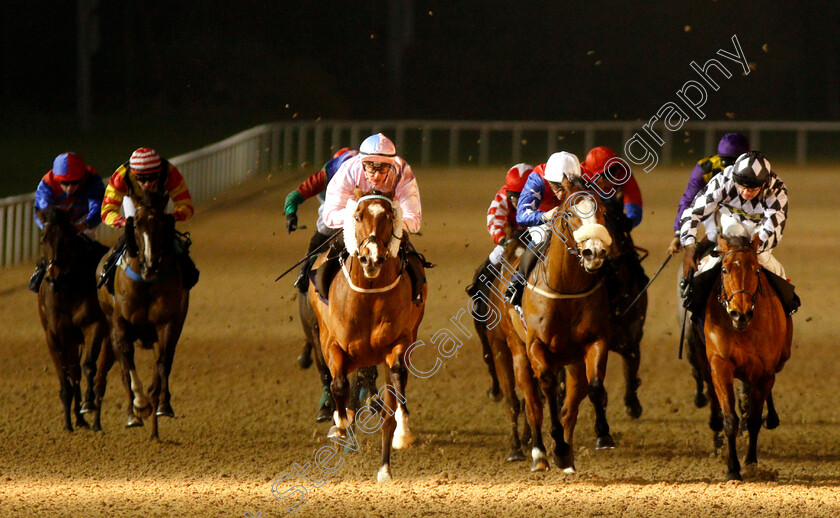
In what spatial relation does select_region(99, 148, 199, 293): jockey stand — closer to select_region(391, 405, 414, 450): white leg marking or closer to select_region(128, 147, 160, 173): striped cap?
select_region(128, 147, 160, 173): striped cap

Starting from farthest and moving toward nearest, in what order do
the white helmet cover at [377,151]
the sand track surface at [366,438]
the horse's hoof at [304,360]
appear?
the horse's hoof at [304,360] → the white helmet cover at [377,151] → the sand track surface at [366,438]

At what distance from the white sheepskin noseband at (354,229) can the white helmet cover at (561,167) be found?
0.85m

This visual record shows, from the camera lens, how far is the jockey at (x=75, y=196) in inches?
327

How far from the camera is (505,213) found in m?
8.12

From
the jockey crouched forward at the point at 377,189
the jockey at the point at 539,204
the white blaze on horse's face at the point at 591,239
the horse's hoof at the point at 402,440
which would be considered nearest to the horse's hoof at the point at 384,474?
the horse's hoof at the point at 402,440

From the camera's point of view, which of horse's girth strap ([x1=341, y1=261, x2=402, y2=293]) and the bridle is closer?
the bridle

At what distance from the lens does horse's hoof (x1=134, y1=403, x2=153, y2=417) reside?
8.20 metres

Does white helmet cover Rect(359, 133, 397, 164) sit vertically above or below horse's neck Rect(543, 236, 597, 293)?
above

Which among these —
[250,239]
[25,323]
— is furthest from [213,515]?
[250,239]

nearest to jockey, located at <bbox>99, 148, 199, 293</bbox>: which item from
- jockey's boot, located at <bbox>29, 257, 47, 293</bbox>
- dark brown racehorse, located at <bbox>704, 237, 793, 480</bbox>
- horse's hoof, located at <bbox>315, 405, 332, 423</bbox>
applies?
jockey's boot, located at <bbox>29, 257, 47, 293</bbox>

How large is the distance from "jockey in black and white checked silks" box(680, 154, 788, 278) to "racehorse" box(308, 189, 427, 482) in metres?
1.58

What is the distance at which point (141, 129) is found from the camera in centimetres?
2761

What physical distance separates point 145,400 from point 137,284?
78cm

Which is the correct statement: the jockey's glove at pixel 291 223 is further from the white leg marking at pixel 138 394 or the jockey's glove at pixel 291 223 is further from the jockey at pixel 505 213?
the white leg marking at pixel 138 394
